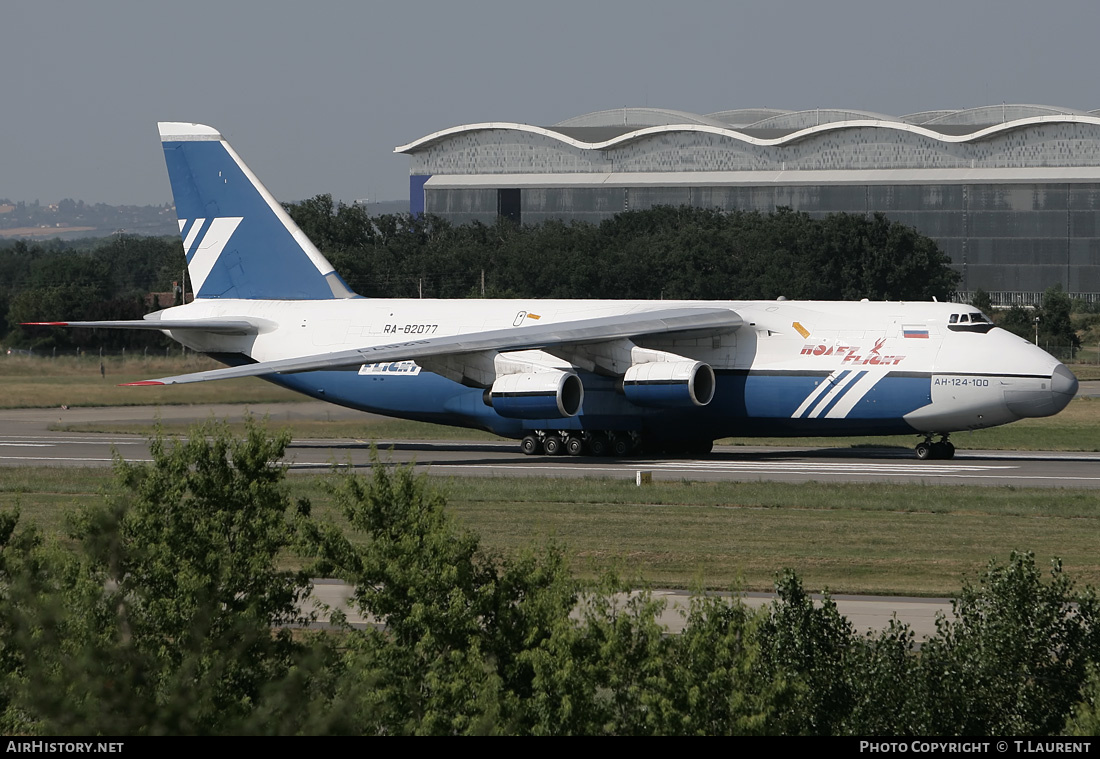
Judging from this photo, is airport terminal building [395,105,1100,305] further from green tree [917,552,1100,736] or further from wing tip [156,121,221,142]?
green tree [917,552,1100,736]

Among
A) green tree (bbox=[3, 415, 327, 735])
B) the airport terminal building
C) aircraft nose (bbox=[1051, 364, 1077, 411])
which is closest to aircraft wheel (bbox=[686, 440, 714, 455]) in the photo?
aircraft nose (bbox=[1051, 364, 1077, 411])

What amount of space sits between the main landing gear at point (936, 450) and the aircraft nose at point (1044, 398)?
270 cm

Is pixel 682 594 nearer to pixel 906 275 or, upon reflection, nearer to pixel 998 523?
pixel 998 523

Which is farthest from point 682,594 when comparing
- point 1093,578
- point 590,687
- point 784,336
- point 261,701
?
point 784,336

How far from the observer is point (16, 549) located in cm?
1287

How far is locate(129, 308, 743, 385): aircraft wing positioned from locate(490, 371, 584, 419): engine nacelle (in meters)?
1.03

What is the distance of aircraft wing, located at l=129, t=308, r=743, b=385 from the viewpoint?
3150cm

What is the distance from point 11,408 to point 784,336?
94.7ft

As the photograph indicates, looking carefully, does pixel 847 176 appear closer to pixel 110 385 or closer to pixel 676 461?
pixel 110 385

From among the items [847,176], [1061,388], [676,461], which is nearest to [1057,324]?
[847,176]

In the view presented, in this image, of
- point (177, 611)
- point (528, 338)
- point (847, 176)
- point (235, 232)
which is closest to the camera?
point (177, 611)

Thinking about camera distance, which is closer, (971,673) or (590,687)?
(590,687)

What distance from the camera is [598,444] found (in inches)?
1382

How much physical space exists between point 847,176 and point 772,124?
17.9m
